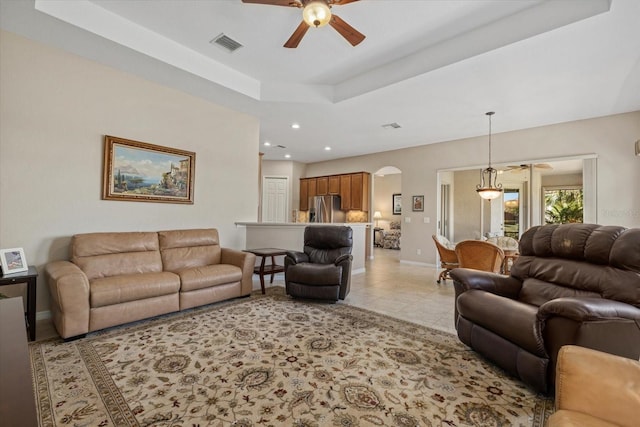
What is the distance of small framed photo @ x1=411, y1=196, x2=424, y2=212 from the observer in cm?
689

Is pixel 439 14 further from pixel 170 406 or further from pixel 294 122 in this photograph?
pixel 170 406

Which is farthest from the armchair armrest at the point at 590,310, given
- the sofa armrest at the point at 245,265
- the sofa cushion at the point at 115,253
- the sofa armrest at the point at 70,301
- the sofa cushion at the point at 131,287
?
the sofa cushion at the point at 115,253

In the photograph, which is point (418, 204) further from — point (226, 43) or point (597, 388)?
point (597, 388)

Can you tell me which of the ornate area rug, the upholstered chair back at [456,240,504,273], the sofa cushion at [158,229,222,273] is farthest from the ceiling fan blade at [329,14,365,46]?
the upholstered chair back at [456,240,504,273]

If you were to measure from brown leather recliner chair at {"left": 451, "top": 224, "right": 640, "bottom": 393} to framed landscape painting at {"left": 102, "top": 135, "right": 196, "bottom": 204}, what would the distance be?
12.1 ft

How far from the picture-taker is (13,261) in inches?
104

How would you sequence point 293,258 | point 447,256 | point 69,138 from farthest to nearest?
point 447,256 < point 293,258 < point 69,138

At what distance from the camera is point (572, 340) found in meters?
1.58

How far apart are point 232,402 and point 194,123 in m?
3.82

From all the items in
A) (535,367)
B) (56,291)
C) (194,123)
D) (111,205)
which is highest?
(194,123)

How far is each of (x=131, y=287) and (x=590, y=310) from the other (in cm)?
352

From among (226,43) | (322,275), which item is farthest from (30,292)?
(226,43)

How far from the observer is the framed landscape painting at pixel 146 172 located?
3477 millimetres

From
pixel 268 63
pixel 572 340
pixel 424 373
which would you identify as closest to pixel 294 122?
pixel 268 63
